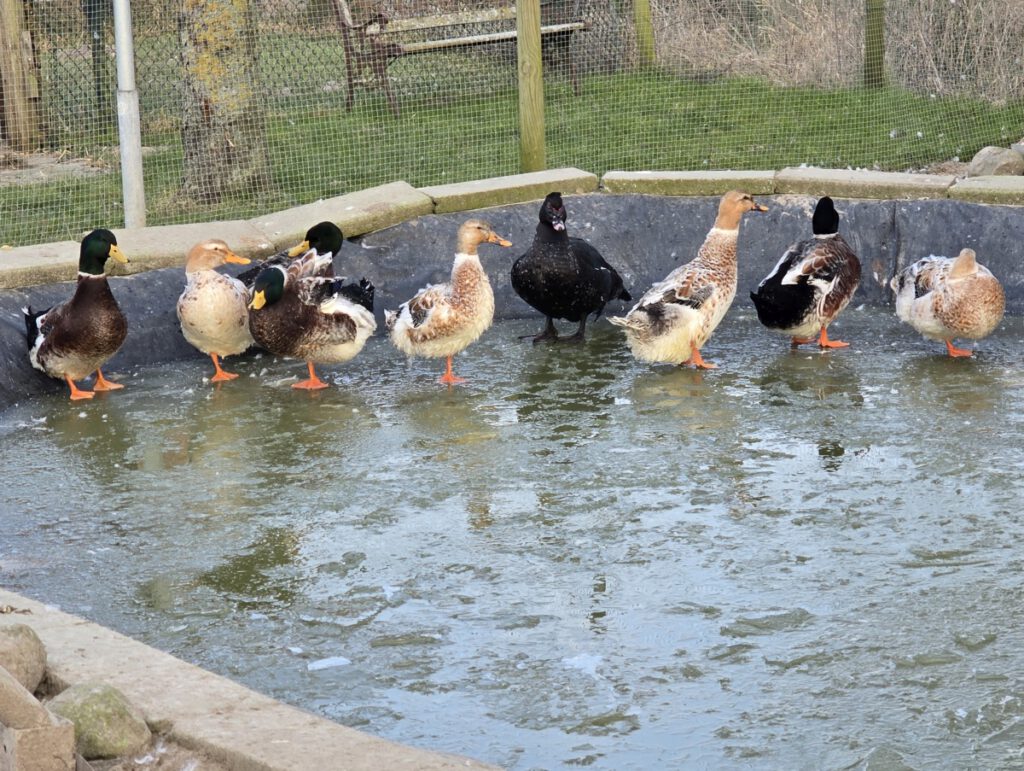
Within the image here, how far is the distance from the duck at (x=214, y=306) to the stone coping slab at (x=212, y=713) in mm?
3685

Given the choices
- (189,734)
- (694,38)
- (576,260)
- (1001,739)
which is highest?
(694,38)

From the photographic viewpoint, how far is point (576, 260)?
7879 millimetres

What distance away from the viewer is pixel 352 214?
8562 millimetres

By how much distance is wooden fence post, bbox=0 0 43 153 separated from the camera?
10.6 metres

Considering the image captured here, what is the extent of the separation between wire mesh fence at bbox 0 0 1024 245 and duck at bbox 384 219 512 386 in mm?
2735

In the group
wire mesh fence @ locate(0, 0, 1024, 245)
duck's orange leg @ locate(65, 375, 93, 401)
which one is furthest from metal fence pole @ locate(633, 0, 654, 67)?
duck's orange leg @ locate(65, 375, 93, 401)

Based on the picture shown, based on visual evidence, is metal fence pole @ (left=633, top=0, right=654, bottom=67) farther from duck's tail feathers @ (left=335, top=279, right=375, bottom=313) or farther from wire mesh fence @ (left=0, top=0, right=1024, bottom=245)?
duck's tail feathers @ (left=335, top=279, right=375, bottom=313)

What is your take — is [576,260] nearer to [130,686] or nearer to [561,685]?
[561,685]

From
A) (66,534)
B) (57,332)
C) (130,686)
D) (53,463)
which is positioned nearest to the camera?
(130,686)

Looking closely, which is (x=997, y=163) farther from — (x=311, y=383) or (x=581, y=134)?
(x=311, y=383)

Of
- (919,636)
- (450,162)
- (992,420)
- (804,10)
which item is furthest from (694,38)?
(919,636)

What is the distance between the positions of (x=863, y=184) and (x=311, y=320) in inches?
149

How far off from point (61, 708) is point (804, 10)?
937 centimetres

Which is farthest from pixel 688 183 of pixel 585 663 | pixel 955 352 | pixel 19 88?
pixel 585 663
